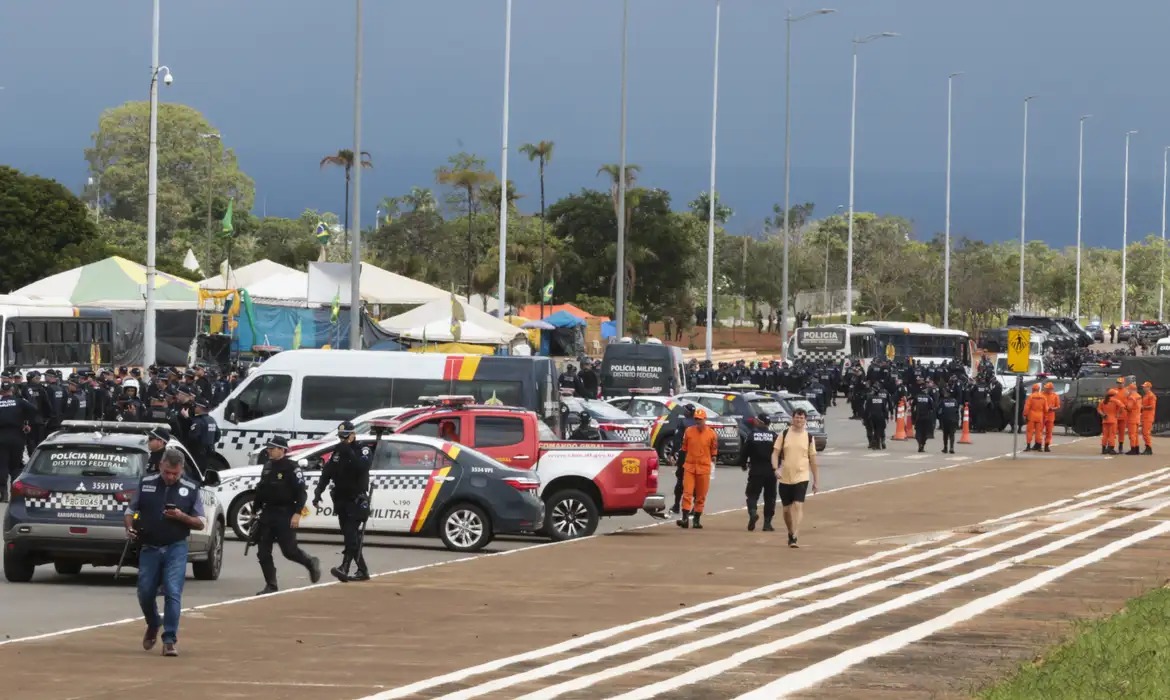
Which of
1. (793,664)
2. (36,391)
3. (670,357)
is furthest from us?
(670,357)

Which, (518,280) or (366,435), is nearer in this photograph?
(366,435)

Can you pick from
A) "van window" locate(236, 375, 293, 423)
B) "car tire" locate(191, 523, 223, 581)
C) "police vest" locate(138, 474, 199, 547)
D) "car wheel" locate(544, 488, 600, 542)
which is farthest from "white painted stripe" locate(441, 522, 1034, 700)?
"van window" locate(236, 375, 293, 423)

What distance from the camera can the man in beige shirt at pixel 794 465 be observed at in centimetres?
2336

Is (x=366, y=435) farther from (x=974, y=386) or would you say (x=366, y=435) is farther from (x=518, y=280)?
(x=518, y=280)

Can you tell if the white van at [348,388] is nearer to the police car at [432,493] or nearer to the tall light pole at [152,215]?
the police car at [432,493]

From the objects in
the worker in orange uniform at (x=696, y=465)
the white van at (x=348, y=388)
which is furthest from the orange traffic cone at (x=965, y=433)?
the worker in orange uniform at (x=696, y=465)

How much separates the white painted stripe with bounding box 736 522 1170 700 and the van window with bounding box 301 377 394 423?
40.6 ft

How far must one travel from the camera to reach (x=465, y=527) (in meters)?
22.7

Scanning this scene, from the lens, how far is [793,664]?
13367 millimetres

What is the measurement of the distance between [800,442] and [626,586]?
5.20m

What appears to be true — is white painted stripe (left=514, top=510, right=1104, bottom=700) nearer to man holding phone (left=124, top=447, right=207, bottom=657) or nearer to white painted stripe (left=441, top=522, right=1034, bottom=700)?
white painted stripe (left=441, top=522, right=1034, bottom=700)

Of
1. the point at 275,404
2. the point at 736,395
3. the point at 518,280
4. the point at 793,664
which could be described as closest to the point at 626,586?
the point at 793,664

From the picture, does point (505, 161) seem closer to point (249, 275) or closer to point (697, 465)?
point (249, 275)

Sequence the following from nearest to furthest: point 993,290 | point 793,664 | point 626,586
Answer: point 793,664
point 626,586
point 993,290
